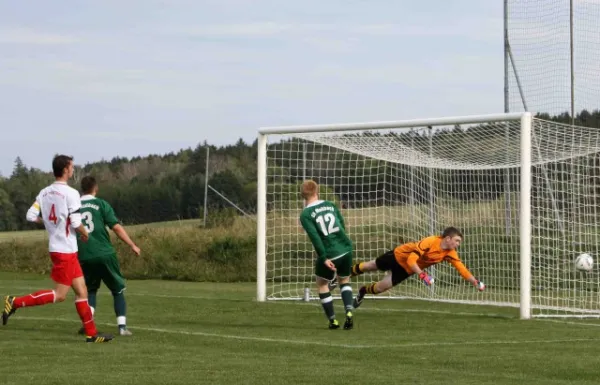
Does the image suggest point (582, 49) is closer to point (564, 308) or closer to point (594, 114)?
point (594, 114)

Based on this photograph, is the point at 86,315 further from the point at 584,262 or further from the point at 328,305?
the point at 584,262

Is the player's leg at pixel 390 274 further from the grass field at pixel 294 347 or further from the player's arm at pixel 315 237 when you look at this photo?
the player's arm at pixel 315 237

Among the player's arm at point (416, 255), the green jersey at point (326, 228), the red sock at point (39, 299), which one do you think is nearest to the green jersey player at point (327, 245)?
the green jersey at point (326, 228)

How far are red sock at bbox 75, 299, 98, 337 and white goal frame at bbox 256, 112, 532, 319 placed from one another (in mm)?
6288

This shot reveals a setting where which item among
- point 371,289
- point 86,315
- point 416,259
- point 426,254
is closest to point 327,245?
point 416,259

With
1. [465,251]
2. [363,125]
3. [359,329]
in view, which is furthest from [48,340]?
[465,251]

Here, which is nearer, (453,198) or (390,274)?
(390,274)

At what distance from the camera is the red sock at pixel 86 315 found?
12.6 metres

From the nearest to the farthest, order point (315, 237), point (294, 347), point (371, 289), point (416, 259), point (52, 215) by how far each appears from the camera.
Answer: point (294, 347), point (52, 215), point (315, 237), point (416, 259), point (371, 289)

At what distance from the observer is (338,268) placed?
14.7m

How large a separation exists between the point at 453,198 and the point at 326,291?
20.8ft

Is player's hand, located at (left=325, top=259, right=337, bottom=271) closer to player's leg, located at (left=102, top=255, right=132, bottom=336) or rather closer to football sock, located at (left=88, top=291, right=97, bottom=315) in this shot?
player's leg, located at (left=102, top=255, right=132, bottom=336)

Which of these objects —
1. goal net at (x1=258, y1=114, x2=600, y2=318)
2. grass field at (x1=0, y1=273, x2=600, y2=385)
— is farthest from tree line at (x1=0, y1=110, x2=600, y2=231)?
grass field at (x1=0, y1=273, x2=600, y2=385)

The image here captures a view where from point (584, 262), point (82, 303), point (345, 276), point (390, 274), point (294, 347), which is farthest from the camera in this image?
point (584, 262)
